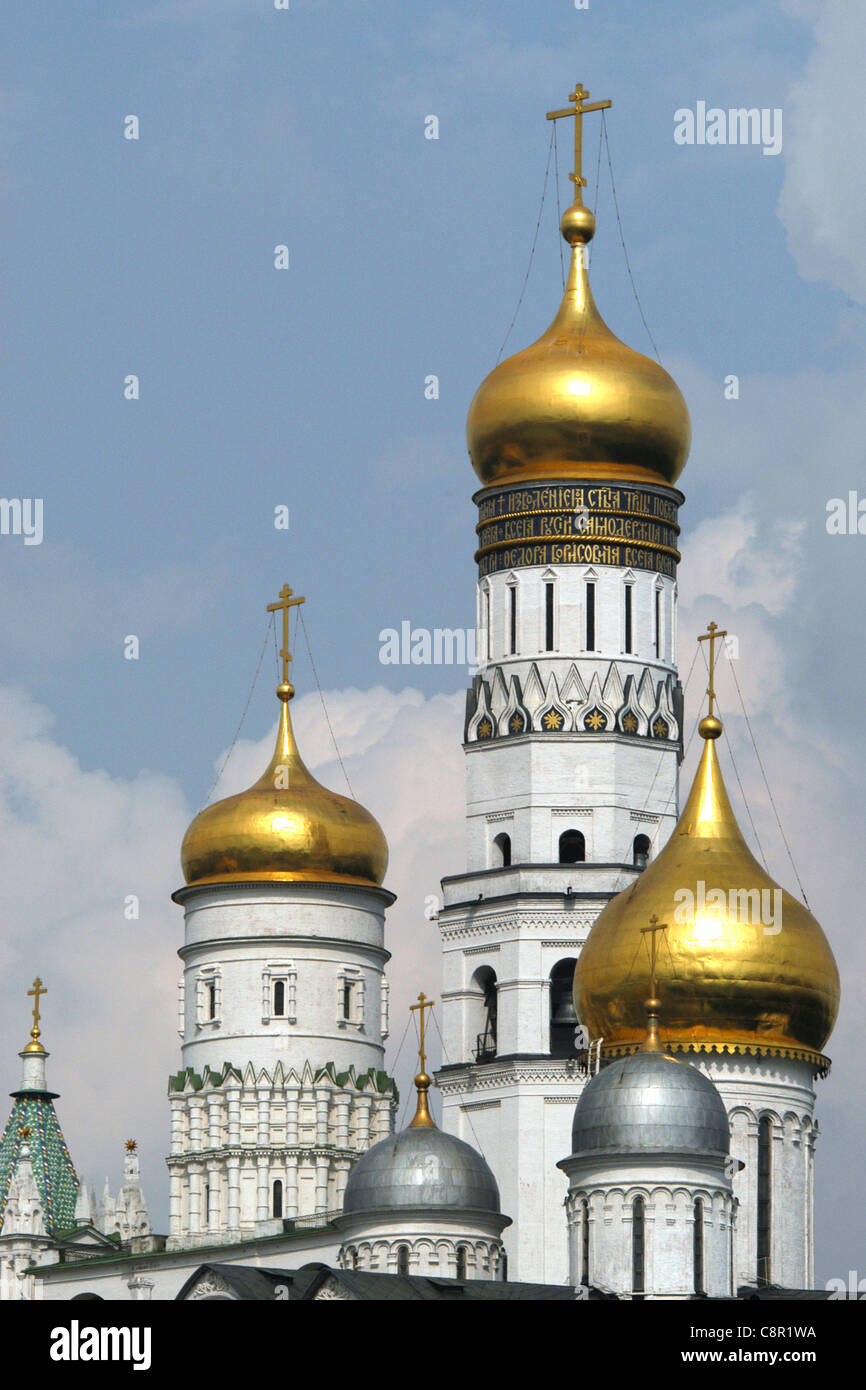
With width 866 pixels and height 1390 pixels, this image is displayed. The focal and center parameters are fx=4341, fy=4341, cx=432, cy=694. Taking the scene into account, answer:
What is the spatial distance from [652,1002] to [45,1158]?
15.8 m

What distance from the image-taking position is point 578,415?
6234 cm

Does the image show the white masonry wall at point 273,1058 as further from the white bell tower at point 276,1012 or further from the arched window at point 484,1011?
the arched window at point 484,1011

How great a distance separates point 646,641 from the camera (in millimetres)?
62531

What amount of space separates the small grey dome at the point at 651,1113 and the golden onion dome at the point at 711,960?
3.12 metres

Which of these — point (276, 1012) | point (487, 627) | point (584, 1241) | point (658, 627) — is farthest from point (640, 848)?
point (584, 1241)

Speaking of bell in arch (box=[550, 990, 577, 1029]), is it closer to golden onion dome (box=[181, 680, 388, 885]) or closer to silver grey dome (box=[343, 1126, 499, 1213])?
silver grey dome (box=[343, 1126, 499, 1213])

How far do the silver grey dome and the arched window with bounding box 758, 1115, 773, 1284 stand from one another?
379 centimetres

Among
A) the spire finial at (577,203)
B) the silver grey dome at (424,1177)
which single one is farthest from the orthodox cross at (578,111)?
the silver grey dome at (424,1177)

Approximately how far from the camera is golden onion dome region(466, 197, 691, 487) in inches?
2456

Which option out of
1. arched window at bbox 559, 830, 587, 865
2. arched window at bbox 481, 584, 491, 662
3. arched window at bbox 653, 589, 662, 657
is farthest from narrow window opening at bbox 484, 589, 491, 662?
arched window at bbox 559, 830, 587, 865
